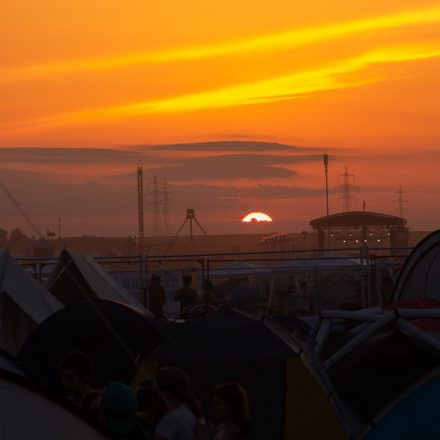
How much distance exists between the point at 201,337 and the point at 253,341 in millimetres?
540

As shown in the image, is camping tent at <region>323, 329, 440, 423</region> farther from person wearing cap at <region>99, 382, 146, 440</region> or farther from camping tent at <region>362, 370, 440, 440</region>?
person wearing cap at <region>99, 382, 146, 440</region>

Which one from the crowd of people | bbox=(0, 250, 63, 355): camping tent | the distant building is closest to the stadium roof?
the distant building

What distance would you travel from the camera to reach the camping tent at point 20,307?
18.5 m

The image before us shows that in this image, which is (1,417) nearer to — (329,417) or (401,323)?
(329,417)

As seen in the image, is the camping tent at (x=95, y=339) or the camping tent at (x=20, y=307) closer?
the camping tent at (x=95, y=339)

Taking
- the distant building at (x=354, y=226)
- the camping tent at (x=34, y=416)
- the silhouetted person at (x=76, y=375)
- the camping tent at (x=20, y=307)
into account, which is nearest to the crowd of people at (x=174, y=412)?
the camping tent at (x=34, y=416)

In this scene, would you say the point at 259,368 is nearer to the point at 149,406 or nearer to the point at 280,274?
the point at 149,406

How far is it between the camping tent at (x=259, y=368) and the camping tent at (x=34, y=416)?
3330 mm

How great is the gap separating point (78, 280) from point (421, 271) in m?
6.00

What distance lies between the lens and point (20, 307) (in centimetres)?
1855

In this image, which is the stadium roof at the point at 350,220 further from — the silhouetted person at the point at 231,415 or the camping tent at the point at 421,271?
the silhouetted person at the point at 231,415

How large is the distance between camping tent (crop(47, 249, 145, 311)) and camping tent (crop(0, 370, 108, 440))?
12714 millimetres

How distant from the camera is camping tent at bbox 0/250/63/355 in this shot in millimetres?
18516

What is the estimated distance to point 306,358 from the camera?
11398 mm
